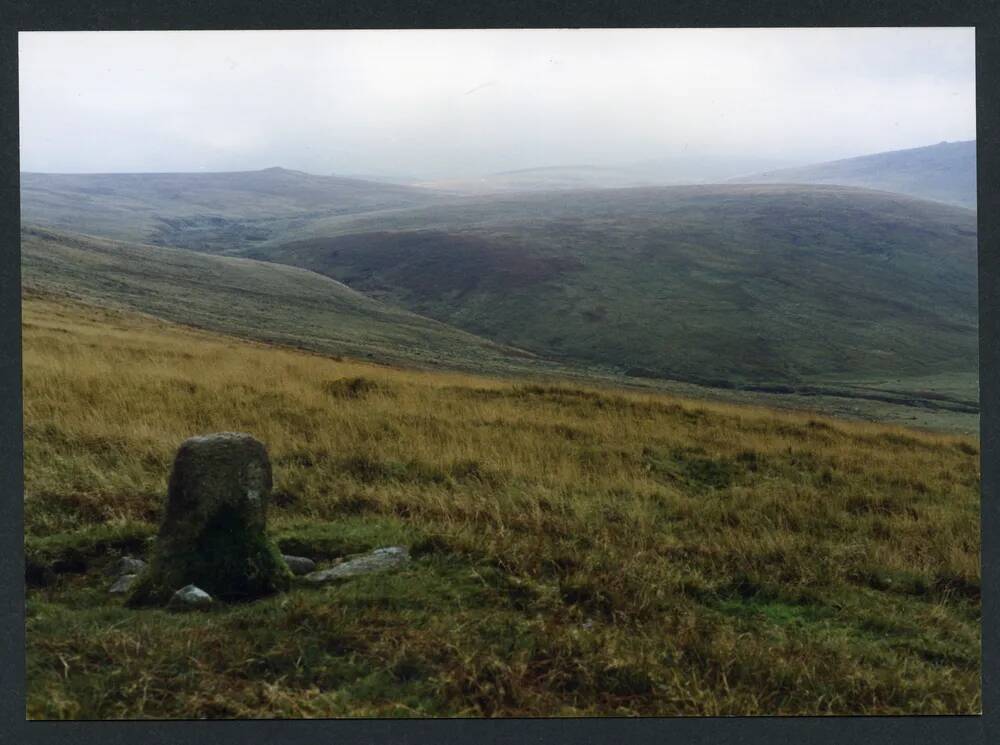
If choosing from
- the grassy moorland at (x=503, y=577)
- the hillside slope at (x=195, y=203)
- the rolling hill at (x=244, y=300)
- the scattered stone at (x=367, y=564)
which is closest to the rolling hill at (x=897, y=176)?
the rolling hill at (x=244, y=300)

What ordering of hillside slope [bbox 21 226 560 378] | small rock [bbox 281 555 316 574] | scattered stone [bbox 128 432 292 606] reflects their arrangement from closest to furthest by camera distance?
1. scattered stone [bbox 128 432 292 606]
2. small rock [bbox 281 555 316 574]
3. hillside slope [bbox 21 226 560 378]

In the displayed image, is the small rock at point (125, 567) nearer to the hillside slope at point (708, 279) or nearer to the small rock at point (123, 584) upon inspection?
the small rock at point (123, 584)

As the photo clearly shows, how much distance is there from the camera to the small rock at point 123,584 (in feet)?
18.2

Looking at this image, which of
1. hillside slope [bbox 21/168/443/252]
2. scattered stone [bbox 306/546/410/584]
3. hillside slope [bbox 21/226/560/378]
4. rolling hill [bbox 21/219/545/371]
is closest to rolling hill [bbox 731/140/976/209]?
hillside slope [bbox 21/226/560/378]

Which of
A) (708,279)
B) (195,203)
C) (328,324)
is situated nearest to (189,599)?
(328,324)

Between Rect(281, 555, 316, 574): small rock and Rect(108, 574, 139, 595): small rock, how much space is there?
1129 millimetres

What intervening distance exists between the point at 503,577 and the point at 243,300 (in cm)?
2986

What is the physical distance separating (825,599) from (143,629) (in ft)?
17.0

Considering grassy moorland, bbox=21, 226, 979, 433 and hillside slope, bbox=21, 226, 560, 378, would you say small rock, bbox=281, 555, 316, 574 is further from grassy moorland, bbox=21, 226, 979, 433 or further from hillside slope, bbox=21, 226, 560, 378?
hillside slope, bbox=21, 226, 560, 378

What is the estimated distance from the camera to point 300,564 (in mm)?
6012

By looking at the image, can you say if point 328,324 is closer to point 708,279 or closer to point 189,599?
point 189,599

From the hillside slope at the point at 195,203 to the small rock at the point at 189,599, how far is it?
155 feet

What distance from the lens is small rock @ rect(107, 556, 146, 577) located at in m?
5.80

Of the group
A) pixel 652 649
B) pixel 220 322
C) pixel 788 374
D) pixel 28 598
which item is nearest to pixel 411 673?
pixel 652 649
